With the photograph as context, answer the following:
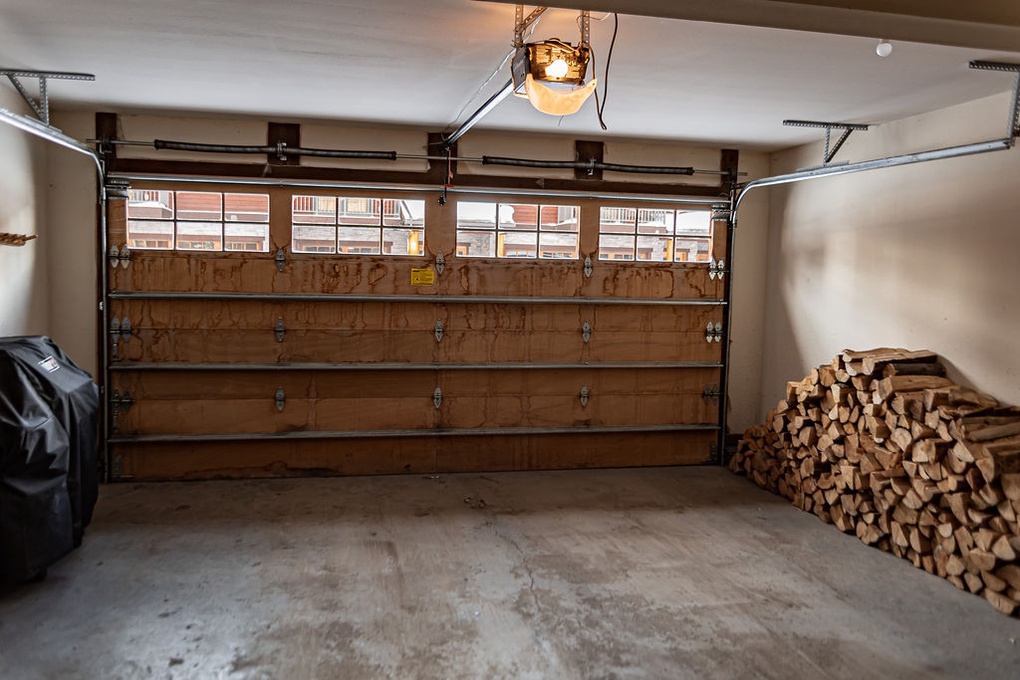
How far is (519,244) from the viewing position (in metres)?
5.62

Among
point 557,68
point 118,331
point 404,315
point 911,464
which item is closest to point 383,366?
point 404,315

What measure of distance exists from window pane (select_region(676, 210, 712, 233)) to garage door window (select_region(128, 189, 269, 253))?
123 inches

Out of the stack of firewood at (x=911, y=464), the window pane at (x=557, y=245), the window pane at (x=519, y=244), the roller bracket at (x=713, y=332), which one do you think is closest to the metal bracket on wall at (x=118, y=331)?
the window pane at (x=519, y=244)

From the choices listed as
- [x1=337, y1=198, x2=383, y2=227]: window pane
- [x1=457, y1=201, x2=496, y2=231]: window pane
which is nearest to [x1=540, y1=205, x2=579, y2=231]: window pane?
[x1=457, y1=201, x2=496, y2=231]: window pane

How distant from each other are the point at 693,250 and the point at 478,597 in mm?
3560

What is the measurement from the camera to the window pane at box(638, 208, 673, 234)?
5.81 metres

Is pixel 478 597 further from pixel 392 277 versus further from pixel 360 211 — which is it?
pixel 360 211

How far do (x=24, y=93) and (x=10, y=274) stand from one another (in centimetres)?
105

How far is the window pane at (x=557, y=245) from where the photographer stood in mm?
5652

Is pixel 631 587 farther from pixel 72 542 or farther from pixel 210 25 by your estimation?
pixel 210 25

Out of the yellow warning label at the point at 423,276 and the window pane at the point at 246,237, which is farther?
the yellow warning label at the point at 423,276

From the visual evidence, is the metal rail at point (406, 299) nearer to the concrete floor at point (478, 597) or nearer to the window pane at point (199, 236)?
the window pane at point (199, 236)

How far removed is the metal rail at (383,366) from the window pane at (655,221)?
3.41 ft

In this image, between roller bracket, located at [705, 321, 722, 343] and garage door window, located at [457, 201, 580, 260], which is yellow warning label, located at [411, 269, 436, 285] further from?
roller bracket, located at [705, 321, 722, 343]
